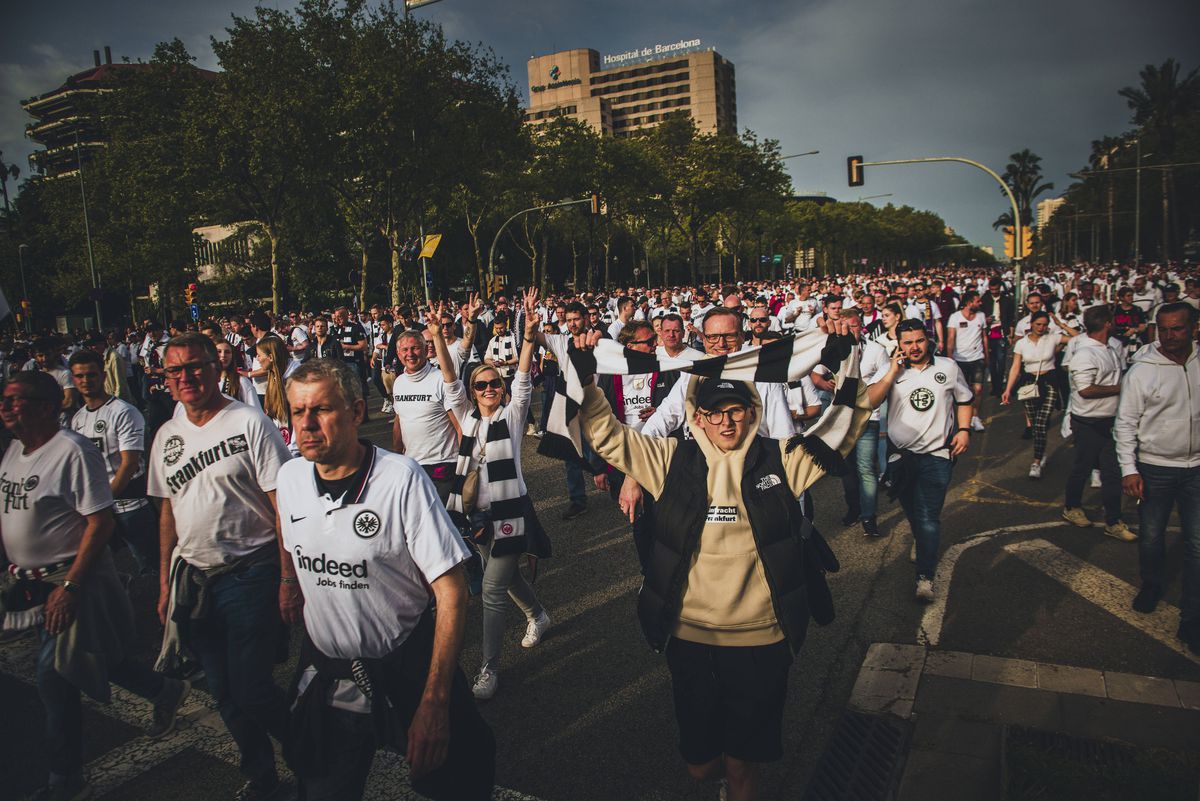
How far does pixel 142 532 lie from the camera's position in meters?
5.79

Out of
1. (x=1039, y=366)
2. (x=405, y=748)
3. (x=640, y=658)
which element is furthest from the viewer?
(x=1039, y=366)

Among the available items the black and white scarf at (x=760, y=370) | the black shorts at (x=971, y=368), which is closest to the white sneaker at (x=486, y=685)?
the black and white scarf at (x=760, y=370)

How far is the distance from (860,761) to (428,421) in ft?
11.3

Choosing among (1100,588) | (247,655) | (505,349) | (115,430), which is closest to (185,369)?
(247,655)

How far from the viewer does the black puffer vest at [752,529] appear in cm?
275

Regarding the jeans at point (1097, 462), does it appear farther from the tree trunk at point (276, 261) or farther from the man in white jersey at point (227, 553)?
the tree trunk at point (276, 261)

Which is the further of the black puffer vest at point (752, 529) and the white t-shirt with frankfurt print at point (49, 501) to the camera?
the white t-shirt with frankfurt print at point (49, 501)

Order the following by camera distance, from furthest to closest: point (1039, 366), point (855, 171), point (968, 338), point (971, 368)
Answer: point (855, 171) → point (971, 368) → point (968, 338) → point (1039, 366)

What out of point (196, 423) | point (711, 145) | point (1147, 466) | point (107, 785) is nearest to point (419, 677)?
point (196, 423)

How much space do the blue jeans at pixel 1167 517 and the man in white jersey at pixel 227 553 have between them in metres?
4.96

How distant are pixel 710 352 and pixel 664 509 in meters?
1.80

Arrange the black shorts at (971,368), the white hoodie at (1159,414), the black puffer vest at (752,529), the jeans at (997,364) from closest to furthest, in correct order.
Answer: the black puffer vest at (752,529)
the white hoodie at (1159,414)
the black shorts at (971,368)
the jeans at (997,364)

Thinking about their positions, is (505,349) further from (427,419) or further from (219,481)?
(219,481)

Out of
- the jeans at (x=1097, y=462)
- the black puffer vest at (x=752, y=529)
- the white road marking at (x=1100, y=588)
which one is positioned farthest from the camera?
the jeans at (x=1097, y=462)
